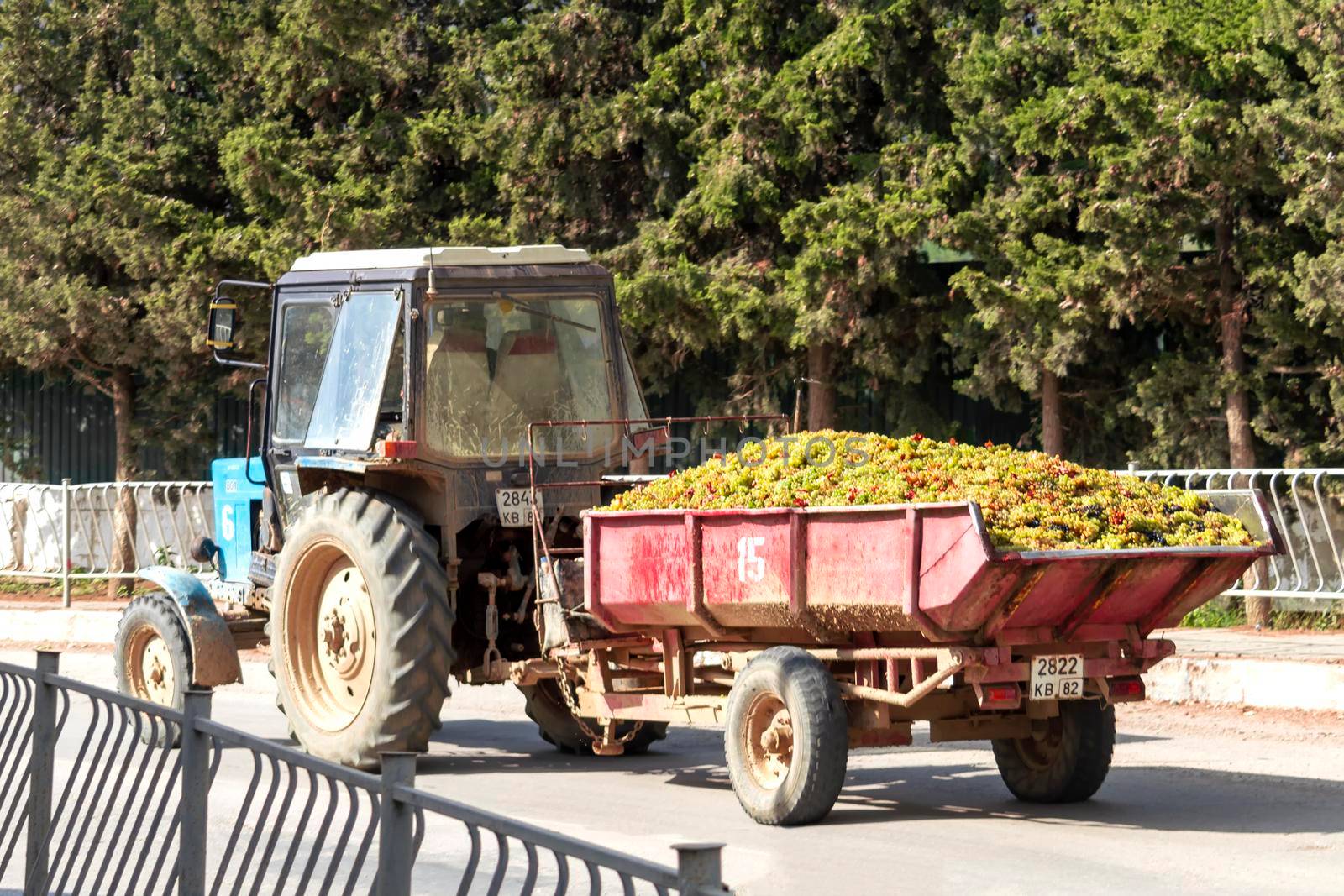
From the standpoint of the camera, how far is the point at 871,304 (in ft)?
60.7

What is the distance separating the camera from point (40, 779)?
649cm

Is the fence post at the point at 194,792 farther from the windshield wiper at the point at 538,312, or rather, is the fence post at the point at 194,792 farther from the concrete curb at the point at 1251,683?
the concrete curb at the point at 1251,683

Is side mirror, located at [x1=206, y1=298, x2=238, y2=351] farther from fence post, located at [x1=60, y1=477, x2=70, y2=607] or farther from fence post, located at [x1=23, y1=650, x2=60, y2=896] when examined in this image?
fence post, located at [x1=60, y1=477, x2=70, y2=607]

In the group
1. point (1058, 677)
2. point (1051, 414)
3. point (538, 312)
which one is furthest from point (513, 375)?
point (1051, 414)

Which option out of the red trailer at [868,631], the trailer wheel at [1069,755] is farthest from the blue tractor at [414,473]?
the trailer wheel at [1069,755]

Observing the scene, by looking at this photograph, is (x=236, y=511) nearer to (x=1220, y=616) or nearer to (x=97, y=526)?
(x=1220, y=616)

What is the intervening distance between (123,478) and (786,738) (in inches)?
667

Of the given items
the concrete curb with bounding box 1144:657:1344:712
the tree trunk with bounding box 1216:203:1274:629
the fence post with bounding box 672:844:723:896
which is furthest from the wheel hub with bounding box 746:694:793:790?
the tree trunk with bounding box 1216:203:1274:629

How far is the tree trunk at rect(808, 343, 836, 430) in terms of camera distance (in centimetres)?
1903

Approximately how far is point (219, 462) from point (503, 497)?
327cm

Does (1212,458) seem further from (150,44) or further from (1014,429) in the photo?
(150,44)

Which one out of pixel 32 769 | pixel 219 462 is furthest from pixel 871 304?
pixel 32 769

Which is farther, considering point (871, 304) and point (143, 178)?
point (143, 178)

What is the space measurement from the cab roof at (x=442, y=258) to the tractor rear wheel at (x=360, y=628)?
4.56ft
